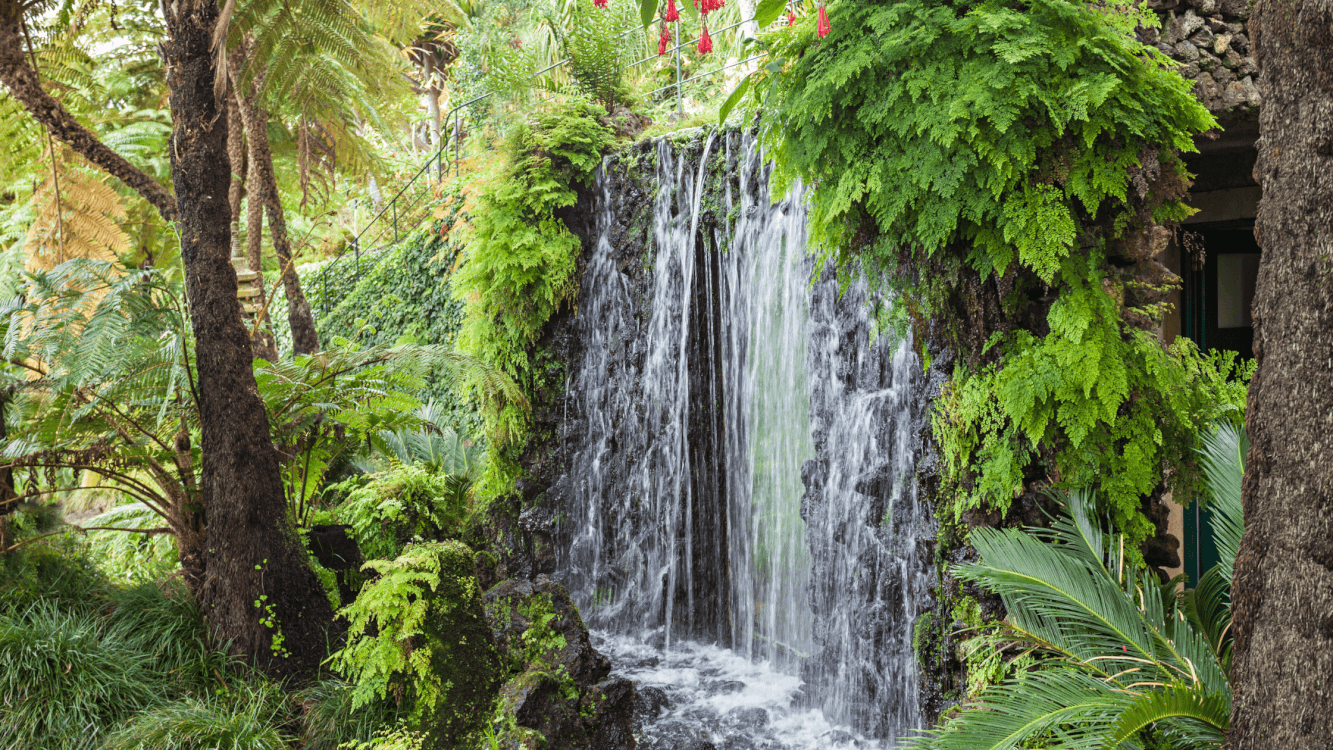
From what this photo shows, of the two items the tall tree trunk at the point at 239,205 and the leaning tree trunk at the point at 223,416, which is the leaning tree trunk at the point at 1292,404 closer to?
the leaning tree trunk at the point at 223,416

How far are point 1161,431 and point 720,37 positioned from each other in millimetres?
10569

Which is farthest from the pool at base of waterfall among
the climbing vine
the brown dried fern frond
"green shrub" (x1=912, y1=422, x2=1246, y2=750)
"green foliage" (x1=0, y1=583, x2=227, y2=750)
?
the brown dried fern frond

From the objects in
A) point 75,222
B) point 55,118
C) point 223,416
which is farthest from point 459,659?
point 75,222

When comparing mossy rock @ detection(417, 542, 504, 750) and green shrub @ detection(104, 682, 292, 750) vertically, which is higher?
mossy rock @ detection(417, 542, 504, 750)

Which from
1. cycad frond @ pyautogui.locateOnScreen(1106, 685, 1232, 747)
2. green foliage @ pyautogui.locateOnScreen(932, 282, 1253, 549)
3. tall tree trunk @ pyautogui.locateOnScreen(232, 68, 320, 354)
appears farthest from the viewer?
tall tree trunk @ pyautogui.locateOnScreen(232, 68, 320, 354)

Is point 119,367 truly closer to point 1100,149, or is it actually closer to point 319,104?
point 319,104

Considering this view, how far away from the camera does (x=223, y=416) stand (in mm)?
4473

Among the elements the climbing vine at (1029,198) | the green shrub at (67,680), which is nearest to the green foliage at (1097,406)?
the climbing vine at (1029,198)

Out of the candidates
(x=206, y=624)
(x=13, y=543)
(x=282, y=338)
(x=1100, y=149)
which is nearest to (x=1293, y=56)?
(x=1100, y=149)

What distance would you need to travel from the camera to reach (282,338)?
1468 cm

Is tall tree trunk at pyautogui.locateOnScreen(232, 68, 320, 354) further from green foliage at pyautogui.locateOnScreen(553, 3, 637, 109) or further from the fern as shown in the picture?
the fern

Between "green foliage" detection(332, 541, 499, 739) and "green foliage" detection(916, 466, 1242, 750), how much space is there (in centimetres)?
215

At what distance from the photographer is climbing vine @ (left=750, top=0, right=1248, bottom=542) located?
362cm

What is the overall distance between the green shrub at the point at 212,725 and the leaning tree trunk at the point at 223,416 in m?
0.31
